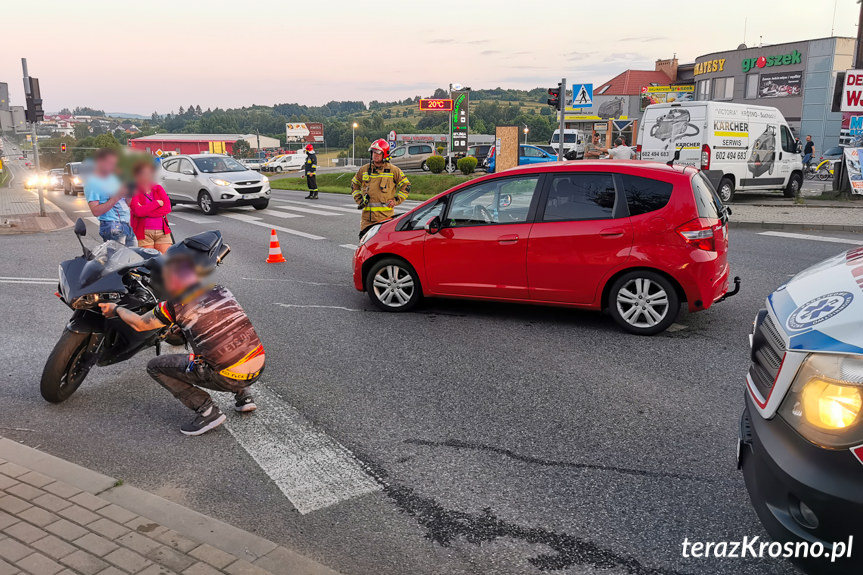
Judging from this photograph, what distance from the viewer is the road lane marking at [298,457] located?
3.80 metres

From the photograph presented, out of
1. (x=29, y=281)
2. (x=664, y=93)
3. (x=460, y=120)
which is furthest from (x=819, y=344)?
(x=664, y=93)

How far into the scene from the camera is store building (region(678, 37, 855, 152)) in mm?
43219

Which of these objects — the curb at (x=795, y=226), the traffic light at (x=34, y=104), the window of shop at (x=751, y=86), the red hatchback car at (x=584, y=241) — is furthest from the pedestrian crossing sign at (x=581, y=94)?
the window of shop at (x=751, y=86)

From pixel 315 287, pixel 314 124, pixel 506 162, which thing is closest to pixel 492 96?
pixel 314 124

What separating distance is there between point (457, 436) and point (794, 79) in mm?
50214

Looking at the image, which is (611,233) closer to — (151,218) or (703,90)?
(151,218)

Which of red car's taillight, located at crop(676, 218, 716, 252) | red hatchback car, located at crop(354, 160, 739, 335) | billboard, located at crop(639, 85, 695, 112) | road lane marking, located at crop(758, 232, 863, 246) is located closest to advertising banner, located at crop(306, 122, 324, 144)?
billboard, located at crop(639, 85, 695, 112)

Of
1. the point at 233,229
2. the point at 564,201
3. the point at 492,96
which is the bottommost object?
the point at 233,229

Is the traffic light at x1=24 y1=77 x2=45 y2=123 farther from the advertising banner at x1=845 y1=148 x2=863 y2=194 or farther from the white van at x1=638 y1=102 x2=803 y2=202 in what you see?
the advertising banner at x1=845 y1=148 x2=863 y2=194

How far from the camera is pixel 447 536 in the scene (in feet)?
11.0

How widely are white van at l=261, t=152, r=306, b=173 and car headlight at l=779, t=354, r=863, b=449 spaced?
6439 cm

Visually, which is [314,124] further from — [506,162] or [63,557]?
[63,557]

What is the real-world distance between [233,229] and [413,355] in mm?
10867

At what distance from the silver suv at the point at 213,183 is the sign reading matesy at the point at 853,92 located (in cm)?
1604
